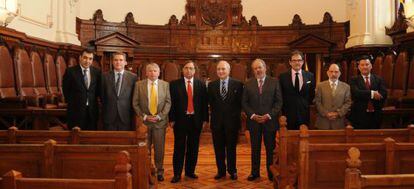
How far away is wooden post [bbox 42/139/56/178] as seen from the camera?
8.34 ft

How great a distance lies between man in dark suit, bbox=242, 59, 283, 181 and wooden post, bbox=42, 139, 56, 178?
7.80ft

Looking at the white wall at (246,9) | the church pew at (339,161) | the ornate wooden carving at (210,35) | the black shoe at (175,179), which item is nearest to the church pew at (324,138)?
the church pew at (339,161)

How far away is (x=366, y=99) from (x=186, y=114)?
1.98 meters

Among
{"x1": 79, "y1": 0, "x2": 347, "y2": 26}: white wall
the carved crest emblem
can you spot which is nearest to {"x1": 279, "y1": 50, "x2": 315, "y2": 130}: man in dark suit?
{"x1": 79, "y1": 0, "x2": 347, "y2": 26}: white wall

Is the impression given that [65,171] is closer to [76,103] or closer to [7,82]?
[76,103]

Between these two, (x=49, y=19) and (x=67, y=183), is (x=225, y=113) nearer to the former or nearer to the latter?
(x=67, y=183)

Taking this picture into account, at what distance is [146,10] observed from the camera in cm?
1117

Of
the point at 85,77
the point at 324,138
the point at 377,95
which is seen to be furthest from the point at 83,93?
the point at 377,95

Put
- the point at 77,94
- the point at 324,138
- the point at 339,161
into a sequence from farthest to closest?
the point at 77,94 < the point at 324,138 < the point at 339,161

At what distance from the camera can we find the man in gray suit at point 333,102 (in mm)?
4441

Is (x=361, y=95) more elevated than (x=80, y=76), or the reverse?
(x=80, y=76)

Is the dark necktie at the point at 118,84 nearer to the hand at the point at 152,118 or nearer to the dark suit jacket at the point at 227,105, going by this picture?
the hand at the point at 152,118

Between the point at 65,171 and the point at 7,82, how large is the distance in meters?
4.50

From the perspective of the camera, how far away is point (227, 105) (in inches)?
181
